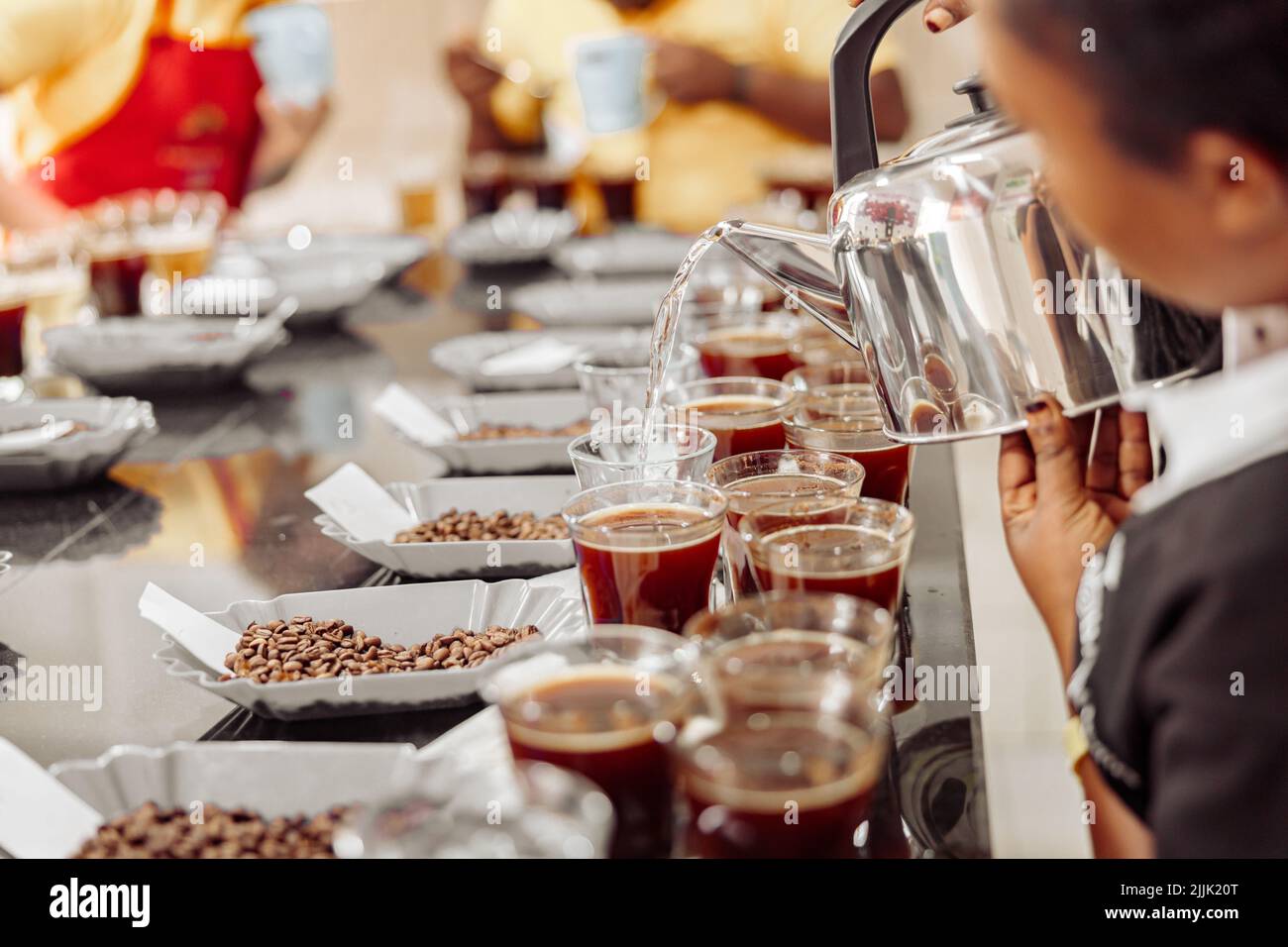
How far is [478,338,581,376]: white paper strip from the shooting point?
2.16 metres

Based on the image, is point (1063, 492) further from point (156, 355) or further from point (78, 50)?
point (78, 50)

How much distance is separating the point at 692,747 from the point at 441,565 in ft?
2.32

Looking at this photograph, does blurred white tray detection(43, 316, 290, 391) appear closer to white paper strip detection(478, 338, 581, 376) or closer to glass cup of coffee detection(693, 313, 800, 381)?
white paper strip detection(478, 338, 581, 376)

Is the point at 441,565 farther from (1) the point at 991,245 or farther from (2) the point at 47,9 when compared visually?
(2) the point at 47,9

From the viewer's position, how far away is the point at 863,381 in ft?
5.24

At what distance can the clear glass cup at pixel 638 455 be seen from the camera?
48.5 inches

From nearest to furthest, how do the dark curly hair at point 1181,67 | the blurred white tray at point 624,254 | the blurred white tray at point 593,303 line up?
the dark curly hair at point 1181,67 < the blurred white tray at point 593,303 < the blurred white tray at point 624,254

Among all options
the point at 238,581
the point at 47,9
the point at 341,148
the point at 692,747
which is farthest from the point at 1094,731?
the point at 341,148

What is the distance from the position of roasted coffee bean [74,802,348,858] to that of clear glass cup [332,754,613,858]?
156mm

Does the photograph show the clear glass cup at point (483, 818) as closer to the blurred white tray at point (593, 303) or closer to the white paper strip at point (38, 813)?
the white paper strip at point (38, 813)

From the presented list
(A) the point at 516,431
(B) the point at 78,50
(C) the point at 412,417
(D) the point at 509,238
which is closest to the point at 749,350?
(A) the point at 516,431

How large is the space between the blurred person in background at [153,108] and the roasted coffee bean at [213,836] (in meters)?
3.37

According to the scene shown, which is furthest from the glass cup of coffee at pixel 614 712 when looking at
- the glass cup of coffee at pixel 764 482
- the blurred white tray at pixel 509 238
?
the blurred white tray at pixel 509 238

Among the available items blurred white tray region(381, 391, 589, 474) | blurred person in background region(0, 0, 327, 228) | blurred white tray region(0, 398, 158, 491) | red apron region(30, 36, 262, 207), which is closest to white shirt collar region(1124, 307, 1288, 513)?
blurred white tray region(381, 391, 589, 474)
